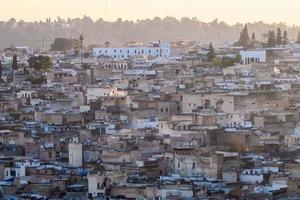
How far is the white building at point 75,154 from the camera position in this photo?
2028cm

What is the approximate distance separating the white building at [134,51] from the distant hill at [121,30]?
923 inches

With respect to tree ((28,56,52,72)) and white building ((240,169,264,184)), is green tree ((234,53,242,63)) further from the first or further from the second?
white building ((240,169,264,184))

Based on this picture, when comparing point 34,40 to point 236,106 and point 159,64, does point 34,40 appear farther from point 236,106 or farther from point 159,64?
point 236,106

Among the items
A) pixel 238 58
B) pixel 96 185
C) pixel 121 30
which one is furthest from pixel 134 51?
pixel 121 30

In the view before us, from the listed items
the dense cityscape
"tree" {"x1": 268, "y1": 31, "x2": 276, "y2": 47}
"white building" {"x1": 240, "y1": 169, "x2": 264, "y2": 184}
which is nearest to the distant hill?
"tree" {"x1": 268, "y1": 31, "x2": 276, "y2": 47}

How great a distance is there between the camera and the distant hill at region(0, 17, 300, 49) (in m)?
69.6

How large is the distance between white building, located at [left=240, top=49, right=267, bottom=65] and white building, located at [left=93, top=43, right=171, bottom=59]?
20.0ft

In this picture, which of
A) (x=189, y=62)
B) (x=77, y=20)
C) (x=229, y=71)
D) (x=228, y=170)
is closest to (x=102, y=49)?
(x=189, y=62)

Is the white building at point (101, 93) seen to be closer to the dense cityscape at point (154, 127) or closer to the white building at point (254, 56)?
Answer: the dense cityscape at point (154, 127)

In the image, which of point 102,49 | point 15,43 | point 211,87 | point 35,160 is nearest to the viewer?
point 35,160

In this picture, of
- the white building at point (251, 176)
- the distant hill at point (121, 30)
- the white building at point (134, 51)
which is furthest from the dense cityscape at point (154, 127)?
the distant hill at point (121, 30)

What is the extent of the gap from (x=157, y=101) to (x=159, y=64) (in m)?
10.1

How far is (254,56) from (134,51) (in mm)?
8133

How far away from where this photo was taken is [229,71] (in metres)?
32.3
